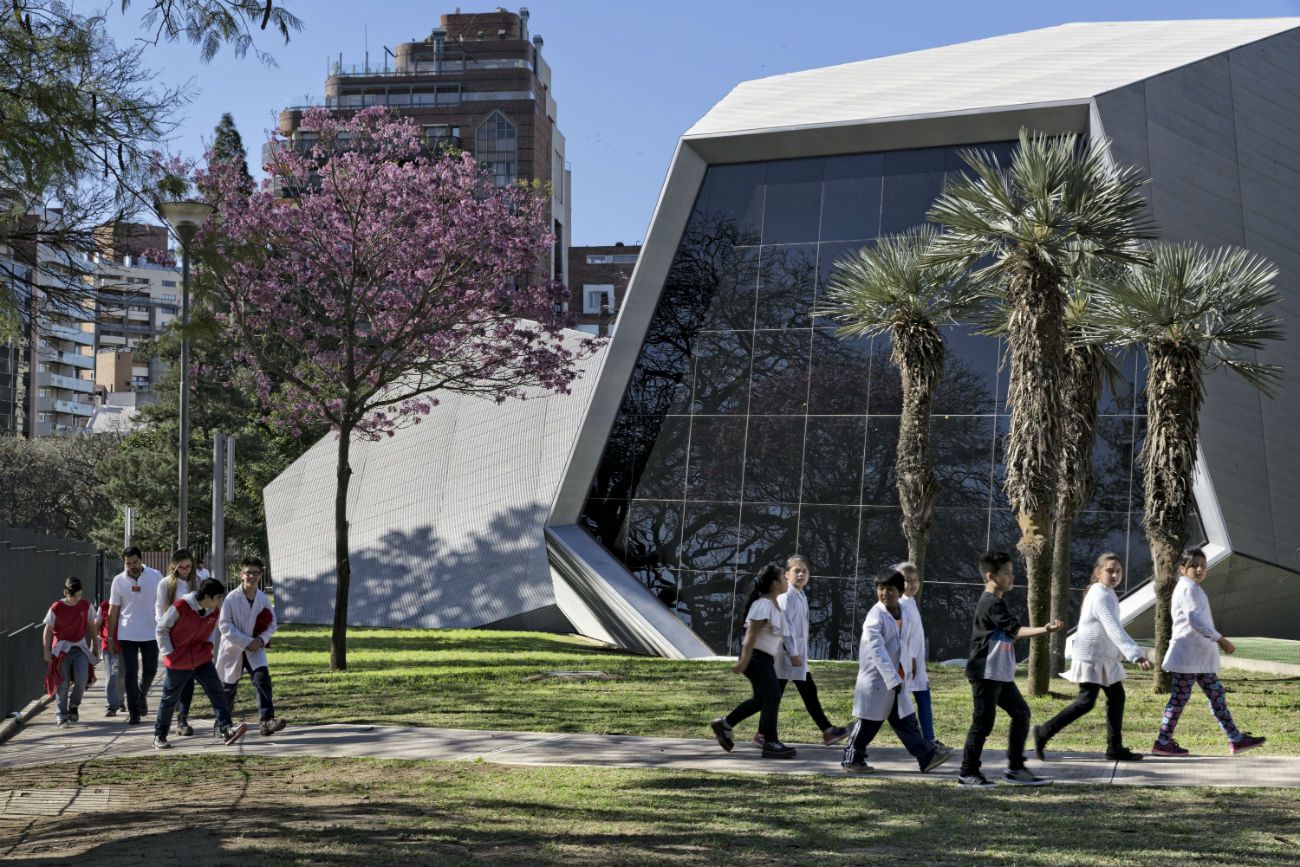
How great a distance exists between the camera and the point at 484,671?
67.9 feet

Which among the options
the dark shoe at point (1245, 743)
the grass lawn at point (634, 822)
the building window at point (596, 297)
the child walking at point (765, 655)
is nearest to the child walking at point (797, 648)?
the child walking at point (765, 655)

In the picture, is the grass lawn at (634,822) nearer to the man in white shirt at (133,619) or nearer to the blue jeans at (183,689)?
the blue jeans at (183,689)

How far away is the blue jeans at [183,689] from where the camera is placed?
1312cm

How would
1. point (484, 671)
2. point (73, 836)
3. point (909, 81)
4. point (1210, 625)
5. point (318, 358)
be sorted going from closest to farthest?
point (73, 836) < point (1210, 625) < point (484, 671) < point (318, 358) < point (909, 81)

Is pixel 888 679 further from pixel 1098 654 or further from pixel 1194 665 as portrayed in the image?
pixel 1194 665

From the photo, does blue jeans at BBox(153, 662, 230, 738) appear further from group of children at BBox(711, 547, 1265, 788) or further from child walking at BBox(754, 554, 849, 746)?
child walking at BBox(754, 554, 849, 746)

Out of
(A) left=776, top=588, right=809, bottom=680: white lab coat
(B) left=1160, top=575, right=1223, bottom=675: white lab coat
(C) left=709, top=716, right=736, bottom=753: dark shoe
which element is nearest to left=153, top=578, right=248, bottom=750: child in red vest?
(C) left=709, top=716, right=736, bottom=753: dark shoe

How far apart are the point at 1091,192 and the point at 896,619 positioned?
7.96 m

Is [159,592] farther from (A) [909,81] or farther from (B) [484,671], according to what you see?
(A) [909,81]

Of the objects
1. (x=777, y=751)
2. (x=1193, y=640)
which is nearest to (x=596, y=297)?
(x=777, y=751)

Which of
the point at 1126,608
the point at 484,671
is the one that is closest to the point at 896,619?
the point at 484,671

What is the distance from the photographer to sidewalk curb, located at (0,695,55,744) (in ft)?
49.0

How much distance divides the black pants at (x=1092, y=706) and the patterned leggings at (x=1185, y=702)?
50cm

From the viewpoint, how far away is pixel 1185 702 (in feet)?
38.0
